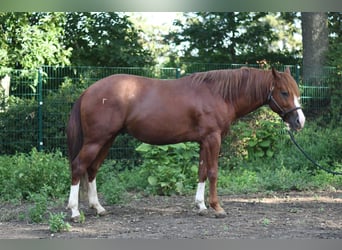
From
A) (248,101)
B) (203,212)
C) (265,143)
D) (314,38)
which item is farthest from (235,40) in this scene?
(203,212)

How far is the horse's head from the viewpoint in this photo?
602 centimetres

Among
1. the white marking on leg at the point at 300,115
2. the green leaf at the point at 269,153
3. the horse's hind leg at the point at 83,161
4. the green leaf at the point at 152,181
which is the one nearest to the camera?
the horse's hind leg at the point at 83,161


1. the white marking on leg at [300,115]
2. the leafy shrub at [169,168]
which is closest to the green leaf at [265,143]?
the leafy shrub at [169,168]

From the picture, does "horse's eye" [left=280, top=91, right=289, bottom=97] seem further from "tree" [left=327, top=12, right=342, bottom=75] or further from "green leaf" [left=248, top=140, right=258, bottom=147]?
"tree" [left=327, top=12, right=342, bottom=75]

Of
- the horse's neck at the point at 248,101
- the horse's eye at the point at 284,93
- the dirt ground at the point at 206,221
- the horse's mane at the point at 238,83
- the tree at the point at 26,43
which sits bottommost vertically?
the dirt ground at the point at 206,221

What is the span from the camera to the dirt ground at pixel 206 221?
4.91 metres

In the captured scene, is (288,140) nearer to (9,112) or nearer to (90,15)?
(9,112)

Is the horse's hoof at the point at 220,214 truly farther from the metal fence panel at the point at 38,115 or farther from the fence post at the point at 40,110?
the fence post at the point at 40,110

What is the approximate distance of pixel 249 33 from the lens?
15164mm

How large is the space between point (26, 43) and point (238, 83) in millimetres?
6385

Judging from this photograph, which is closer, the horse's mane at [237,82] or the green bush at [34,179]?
the horse's mane at [237,82]

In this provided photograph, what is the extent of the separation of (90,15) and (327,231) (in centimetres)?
1016

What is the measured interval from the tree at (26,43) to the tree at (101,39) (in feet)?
7.43

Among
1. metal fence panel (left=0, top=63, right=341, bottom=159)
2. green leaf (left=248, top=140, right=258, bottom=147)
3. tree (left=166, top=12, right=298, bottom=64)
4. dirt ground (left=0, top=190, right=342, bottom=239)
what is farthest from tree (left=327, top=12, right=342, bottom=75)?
dirt ground (left=0, top=190, right=342, bottom=239)
